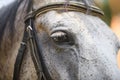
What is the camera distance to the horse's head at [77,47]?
3.60 ft

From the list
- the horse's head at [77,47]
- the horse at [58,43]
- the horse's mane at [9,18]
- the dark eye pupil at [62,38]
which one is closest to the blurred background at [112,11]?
the horse's mane at [9,18]

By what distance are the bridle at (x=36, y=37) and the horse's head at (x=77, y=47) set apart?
19 millimetres

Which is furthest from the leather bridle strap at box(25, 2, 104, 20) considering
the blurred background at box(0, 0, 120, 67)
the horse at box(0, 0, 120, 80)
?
the blurred background at box(0, 0, 120, 67)

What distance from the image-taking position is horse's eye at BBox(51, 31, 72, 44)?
3.81 ft

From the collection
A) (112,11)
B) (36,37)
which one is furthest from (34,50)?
(112,11)

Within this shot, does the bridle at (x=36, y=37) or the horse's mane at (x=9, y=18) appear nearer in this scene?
the bridle at (x=36, y=37)

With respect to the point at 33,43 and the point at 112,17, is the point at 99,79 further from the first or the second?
the point at 112,17

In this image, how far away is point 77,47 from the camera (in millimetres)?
1138

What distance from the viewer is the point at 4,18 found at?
4.94 feet

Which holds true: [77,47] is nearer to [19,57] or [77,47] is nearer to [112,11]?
[19,57]

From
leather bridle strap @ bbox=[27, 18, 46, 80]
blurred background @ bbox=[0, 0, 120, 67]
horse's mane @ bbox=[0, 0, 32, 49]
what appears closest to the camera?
leather bridle strap @ bbox=[27, 18, 46, 80]

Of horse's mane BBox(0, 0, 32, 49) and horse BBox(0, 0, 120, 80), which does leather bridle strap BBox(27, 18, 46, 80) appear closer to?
horse BBox(0, 0, 120, 80)

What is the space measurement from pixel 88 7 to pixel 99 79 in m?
0.34

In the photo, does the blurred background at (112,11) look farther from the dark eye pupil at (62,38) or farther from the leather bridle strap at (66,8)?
the dark eye pupil at (62,38)
